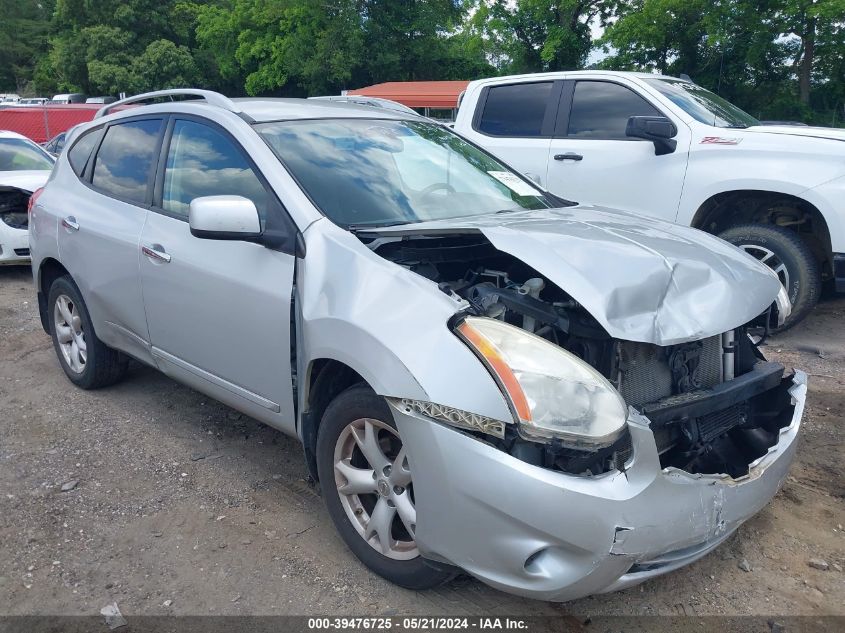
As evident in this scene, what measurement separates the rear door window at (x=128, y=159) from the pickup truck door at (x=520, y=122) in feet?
10.7

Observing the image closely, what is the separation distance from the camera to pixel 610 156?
6277 millimetres

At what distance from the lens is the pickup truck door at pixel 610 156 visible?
5.98 metres

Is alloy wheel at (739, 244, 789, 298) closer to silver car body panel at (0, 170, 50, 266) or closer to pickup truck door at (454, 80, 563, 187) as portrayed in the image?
pickup truck door at (454, 80, 563, 187)

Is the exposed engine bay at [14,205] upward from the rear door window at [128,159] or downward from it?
downward

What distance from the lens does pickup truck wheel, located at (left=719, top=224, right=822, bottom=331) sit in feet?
17.8

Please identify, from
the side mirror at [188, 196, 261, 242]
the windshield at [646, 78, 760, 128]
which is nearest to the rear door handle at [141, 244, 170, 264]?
the side mirror at [188, 196, 261, 242]

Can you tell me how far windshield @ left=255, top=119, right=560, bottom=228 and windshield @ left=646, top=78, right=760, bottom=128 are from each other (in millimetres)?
2907

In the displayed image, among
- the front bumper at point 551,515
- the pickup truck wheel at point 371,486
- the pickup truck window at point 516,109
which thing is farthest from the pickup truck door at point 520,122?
the front bumper at point 551,515

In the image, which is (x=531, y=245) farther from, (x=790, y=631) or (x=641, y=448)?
(x=790, y=631)

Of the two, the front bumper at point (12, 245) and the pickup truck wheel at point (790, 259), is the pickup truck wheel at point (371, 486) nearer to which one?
the pickup truck wheel at point (790, 259)

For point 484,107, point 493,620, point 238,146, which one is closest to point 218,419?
point 238,146

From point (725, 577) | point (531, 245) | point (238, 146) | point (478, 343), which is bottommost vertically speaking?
point (725, 577)

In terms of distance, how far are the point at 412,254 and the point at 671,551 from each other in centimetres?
141

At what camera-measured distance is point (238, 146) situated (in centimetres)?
328
